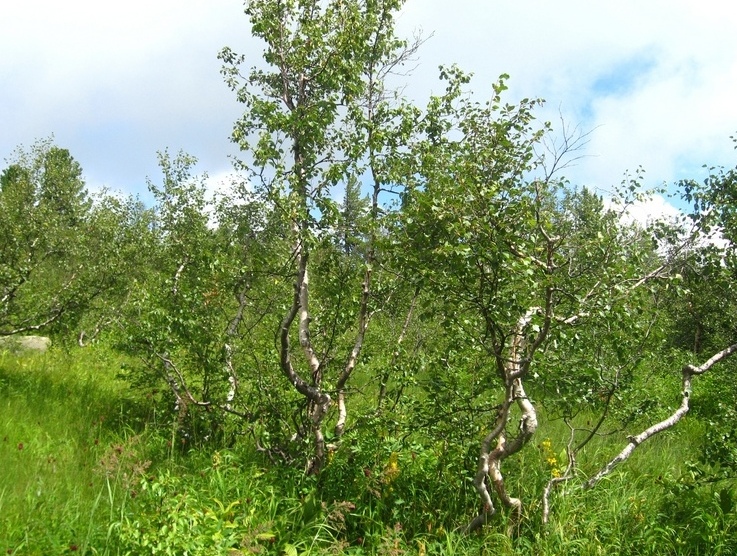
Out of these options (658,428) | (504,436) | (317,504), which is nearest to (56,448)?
(317,504)

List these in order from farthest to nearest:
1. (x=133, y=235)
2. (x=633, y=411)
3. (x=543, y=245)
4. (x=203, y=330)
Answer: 1. (x=133, y=235)
2. (x=203, y=330)
3. (x=633, y=411)
4. (x=543, y=245)

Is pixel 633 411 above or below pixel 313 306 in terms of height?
below

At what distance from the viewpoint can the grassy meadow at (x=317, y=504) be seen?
4.10 m

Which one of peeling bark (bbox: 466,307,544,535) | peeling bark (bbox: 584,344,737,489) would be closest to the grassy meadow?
peeling bark (bbox: 466,307,544,535)

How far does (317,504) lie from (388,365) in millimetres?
1402

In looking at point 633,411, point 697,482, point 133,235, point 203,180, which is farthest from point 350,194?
point 133,235

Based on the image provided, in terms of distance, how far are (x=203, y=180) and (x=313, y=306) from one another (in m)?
4.98

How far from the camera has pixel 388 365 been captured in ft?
18.5

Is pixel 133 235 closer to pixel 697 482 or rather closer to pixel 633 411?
pixel 633 411

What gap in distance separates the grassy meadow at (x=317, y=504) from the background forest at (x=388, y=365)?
0.03 meters

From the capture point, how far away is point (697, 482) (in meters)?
4.97

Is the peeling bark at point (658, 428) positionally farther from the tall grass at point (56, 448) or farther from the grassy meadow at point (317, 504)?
the tall grass at point (56, 448)

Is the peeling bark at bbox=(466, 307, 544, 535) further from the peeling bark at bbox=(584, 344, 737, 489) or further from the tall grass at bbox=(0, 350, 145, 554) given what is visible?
the tall grass at bbox=(0, 350, 145, 554)

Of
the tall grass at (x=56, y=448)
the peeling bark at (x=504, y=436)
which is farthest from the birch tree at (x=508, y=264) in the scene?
the tall grass at (x=56, y=448)
